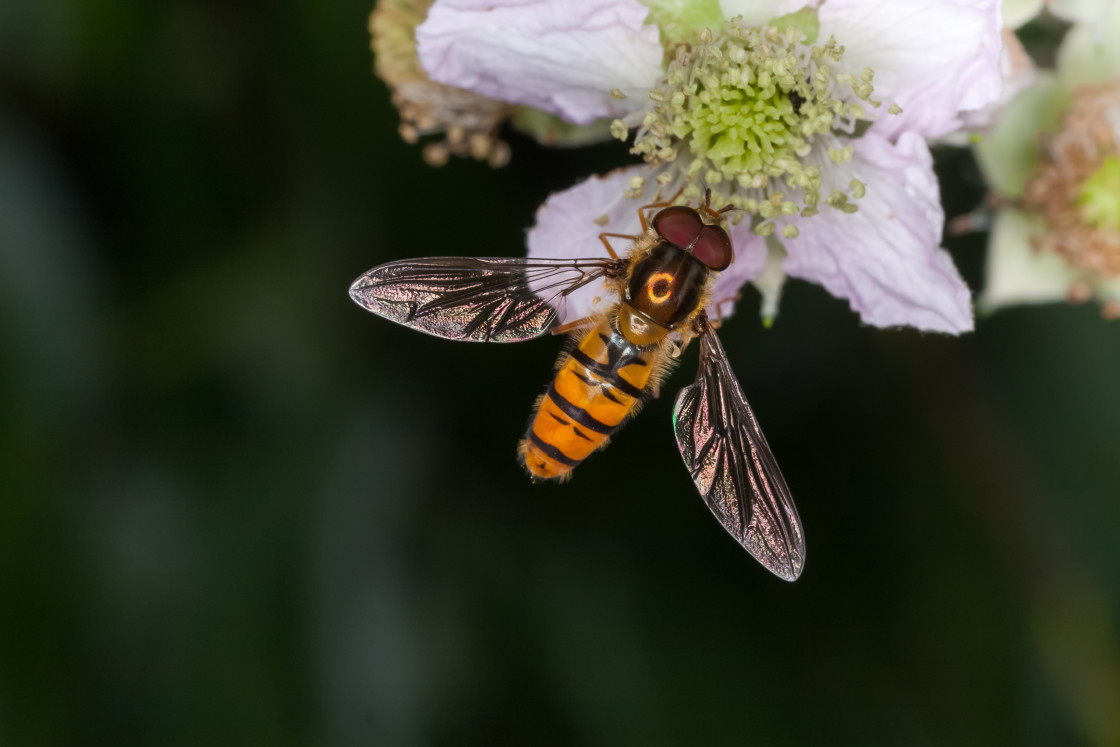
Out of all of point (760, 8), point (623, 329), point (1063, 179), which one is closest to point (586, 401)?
point (623, 329)

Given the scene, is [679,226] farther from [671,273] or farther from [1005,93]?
[1005,93]

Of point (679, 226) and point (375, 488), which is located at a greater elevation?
point (679, 226)

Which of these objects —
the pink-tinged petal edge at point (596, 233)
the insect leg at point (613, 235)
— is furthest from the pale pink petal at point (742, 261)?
the insect leg at point (613, 235)

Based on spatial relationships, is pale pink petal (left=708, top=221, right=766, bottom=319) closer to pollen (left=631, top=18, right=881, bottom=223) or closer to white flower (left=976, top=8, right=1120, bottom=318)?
pollen (left=631, top=18, right=881, bottom=223)

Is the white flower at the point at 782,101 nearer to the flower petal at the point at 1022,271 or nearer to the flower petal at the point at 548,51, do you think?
the flower petal at the point at 548,51

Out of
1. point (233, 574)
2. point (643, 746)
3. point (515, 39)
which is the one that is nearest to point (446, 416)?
point (233, 574)

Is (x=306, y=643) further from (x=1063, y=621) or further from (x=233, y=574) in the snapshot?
(x=1063, y=621)
